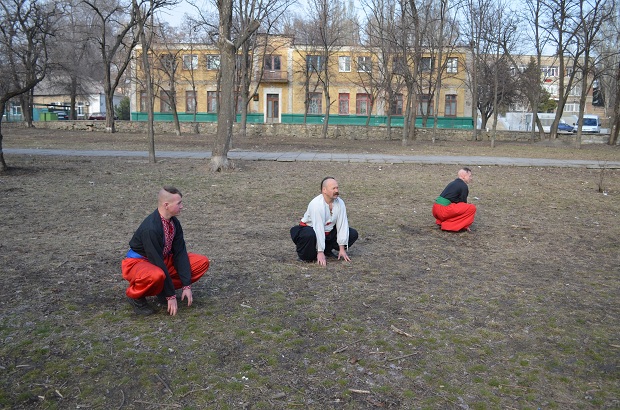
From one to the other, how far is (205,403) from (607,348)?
3084mm

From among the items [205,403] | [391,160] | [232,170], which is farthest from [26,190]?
[391,160]

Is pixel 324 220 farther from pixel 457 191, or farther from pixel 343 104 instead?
pixel 343 104

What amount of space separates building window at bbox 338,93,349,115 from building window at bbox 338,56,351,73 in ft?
7.36

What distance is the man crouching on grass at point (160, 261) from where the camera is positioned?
4.66 metres

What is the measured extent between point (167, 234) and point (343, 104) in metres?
51.3

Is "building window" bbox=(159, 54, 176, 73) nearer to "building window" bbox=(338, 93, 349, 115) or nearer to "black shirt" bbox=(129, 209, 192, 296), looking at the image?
"building window" bbox=(338, 93, 349, 115)

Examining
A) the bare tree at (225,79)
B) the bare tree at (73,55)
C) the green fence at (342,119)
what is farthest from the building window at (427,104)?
the bare tree at (225,79)

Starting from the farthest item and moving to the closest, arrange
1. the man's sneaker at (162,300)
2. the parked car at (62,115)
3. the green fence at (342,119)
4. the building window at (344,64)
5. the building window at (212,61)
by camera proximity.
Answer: the parked car at (62,115) → the green fence at (342,119) → the building window at (344,64) → the building window at (212,61) → the man's sneaker at (162,300)

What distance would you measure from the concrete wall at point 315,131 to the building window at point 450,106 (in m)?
13.1

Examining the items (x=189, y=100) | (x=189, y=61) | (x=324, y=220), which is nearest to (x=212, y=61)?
(x=189, y=61)

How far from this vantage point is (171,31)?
46781 mm

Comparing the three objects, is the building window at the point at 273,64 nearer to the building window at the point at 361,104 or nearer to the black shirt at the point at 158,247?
the building window at the point at 361,104

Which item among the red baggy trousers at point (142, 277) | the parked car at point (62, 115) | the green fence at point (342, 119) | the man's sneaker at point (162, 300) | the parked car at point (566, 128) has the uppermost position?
the parked car at point (62, 115)

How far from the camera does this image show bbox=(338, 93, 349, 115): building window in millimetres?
54844
